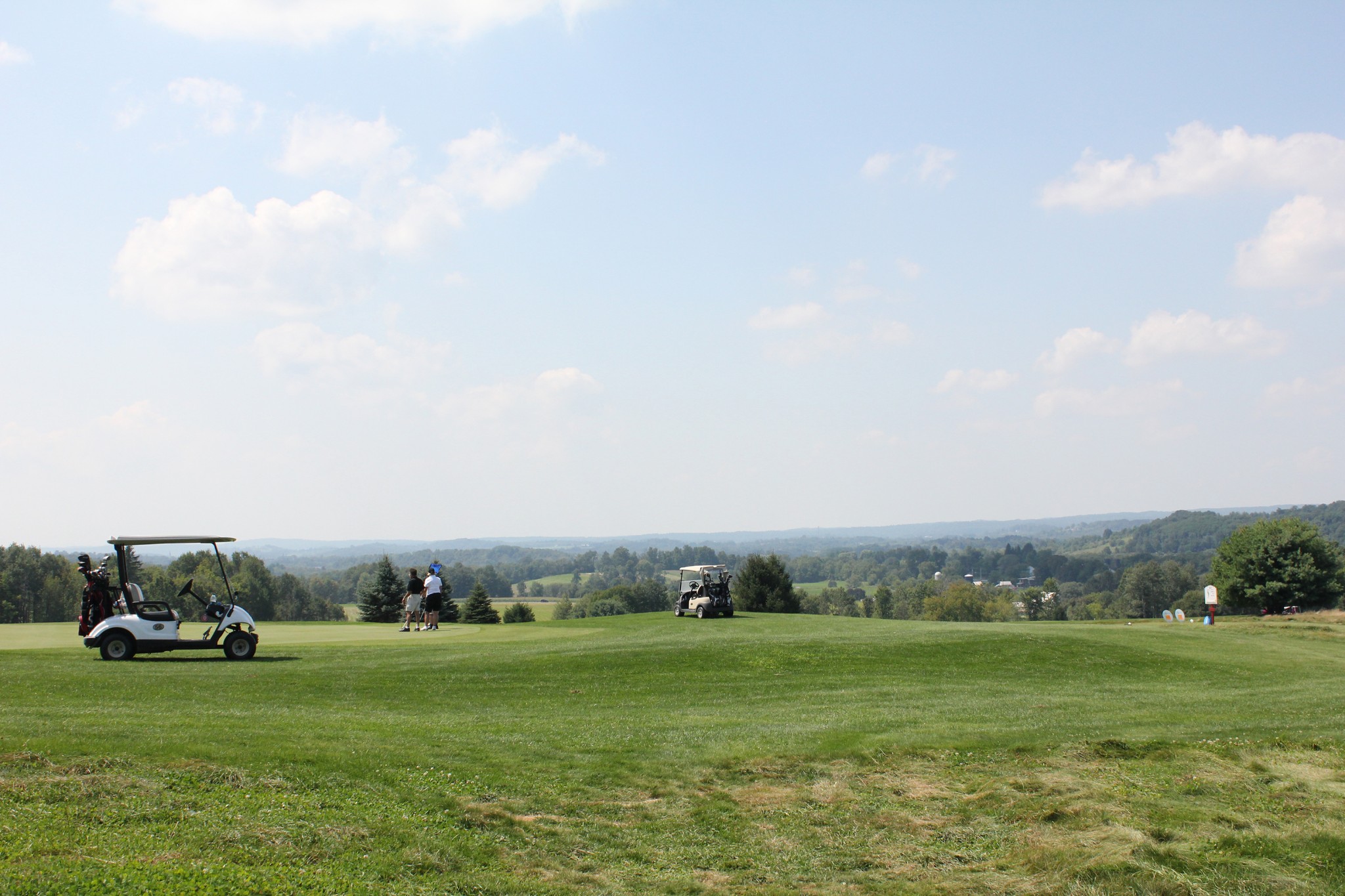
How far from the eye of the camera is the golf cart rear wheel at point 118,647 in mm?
19781

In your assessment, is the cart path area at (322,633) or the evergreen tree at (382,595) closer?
the cart path area at (322,633)

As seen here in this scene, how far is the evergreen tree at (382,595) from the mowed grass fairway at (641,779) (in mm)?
45128

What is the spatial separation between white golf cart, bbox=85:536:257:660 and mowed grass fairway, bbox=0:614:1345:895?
0.72 m

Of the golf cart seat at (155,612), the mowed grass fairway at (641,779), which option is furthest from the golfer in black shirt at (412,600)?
the golf cart seat at (155,612)

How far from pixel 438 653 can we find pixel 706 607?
53.7 ft

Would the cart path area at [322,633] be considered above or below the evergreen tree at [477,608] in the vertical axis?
above

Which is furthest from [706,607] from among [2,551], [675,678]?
[2,551]

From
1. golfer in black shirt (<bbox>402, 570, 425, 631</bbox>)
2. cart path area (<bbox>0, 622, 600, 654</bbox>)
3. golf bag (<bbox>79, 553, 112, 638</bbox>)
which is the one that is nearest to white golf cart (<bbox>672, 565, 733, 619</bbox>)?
cart path area (<bbox>0, 622, 600, 654</bbox>)

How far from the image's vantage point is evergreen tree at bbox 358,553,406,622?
66.0m

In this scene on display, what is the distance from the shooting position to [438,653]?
23750 millimetres

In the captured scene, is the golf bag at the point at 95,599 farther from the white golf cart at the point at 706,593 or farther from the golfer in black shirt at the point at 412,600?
the white golf cart at the point at 706,593

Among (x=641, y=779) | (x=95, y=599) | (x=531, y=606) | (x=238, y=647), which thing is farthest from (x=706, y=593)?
(x=531, y=606)

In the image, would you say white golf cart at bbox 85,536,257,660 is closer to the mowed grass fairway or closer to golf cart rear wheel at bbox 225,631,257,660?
golf cart rear wheel at bbox 225,631,257,660

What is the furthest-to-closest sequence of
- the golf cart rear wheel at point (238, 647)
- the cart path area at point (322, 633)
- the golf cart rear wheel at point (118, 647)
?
the cart path area at point (322, 633) < the golf cart rear wheel at point (238, 647) < the golf cart rear wheel at point (118, 647)
